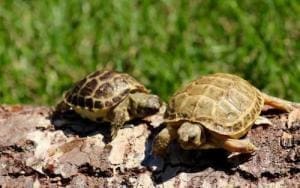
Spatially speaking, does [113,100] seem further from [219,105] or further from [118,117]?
[219,105]

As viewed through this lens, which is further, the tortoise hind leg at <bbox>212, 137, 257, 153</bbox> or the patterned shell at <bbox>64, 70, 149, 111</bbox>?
the patterned shell at <bbox>64, 70, 149, 111</bbox>

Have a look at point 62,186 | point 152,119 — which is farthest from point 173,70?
point 62,186

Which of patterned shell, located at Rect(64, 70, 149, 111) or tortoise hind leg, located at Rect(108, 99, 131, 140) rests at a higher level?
patterned shell, located at Rect(64, 70, 149, 111)

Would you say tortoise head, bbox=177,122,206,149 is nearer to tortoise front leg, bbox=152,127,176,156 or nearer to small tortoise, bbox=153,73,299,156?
small tortoise, bbox=153,73,299,156

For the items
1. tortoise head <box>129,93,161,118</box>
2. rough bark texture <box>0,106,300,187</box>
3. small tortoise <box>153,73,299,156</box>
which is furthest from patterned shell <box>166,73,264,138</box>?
tortoise head <box>129,93,161,118</box>

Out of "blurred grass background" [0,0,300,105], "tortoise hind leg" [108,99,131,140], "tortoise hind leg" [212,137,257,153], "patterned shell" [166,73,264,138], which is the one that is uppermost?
"blurred grass background" [0,0,300,105]

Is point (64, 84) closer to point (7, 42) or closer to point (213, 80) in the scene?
point (7, 42)
